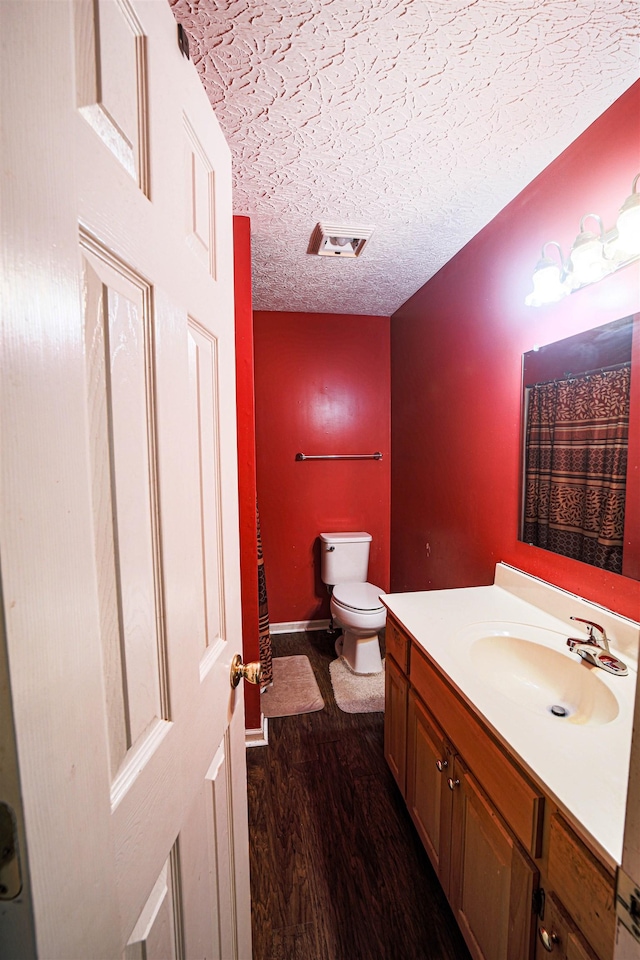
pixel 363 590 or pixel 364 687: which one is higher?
pixel 363 590

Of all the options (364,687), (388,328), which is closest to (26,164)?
(364,687)

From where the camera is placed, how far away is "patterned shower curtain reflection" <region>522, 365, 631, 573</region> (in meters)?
1.13

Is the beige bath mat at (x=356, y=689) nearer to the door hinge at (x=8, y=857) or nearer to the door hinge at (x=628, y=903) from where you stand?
the door hinge at (x=628, y=903)

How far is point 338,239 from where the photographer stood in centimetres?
185

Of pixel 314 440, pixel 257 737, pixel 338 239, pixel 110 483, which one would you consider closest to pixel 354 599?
pixel 257 737

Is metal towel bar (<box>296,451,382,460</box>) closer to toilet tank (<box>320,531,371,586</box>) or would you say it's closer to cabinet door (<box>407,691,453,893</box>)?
toilet tank (<box>320,531,371,586</box>)

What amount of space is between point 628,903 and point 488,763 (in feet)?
1.91

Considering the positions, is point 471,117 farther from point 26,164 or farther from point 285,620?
point 285,620

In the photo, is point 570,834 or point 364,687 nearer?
point 570,834

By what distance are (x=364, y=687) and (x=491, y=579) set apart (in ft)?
3.54

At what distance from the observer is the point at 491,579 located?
5.75 ft

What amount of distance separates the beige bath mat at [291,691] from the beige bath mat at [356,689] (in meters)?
0.12

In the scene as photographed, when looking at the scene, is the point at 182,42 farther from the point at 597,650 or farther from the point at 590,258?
the point at 597,650

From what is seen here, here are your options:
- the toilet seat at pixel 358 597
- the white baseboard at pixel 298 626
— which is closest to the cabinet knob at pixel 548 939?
the toilet seat at pixel 358 597
